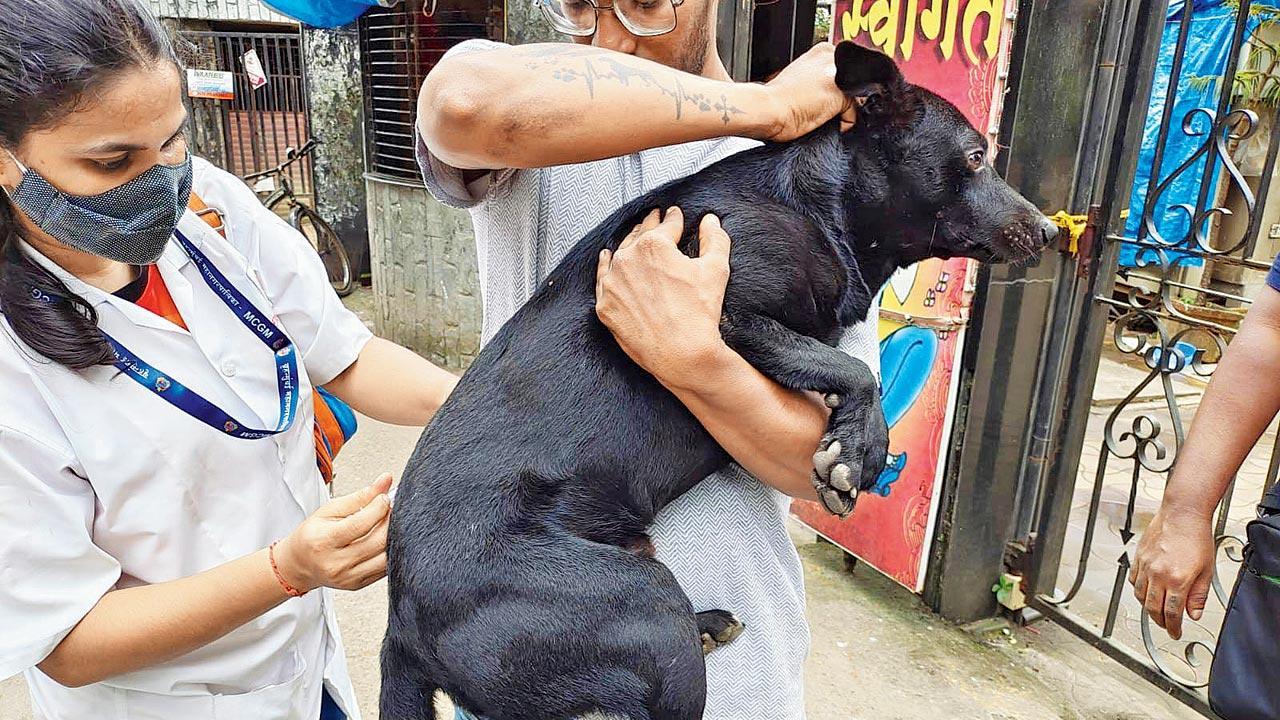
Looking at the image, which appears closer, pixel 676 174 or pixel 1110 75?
pixel 676 174

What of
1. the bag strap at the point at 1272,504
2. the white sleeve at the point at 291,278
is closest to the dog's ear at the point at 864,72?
the white sleeve at the point at 291,278

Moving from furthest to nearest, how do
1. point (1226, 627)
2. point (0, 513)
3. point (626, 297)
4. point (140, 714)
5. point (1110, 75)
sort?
point (1110, 75), point (1226, 627), point (140, 714), point (626, 297), point (0, 513)

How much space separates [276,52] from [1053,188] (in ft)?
34.6

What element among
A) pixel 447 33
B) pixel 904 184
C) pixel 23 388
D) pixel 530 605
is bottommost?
pixel 530 605

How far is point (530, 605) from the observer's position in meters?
1.37

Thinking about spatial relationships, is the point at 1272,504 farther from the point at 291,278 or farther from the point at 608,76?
the point at 291,278

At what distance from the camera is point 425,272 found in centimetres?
711

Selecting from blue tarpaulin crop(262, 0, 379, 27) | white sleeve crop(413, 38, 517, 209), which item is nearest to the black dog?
white sleeve crop(413, 38, 517, 209)

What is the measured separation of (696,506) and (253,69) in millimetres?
11051

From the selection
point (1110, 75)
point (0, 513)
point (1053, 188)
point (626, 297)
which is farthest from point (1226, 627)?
point (0, 513)

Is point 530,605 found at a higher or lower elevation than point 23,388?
lower

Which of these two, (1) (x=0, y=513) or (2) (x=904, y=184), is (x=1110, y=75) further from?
(1) (x=0, y=513)

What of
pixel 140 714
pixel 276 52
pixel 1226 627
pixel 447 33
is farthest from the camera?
pixel 276 52

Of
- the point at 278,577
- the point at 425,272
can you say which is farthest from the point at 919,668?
the point at 425,272
